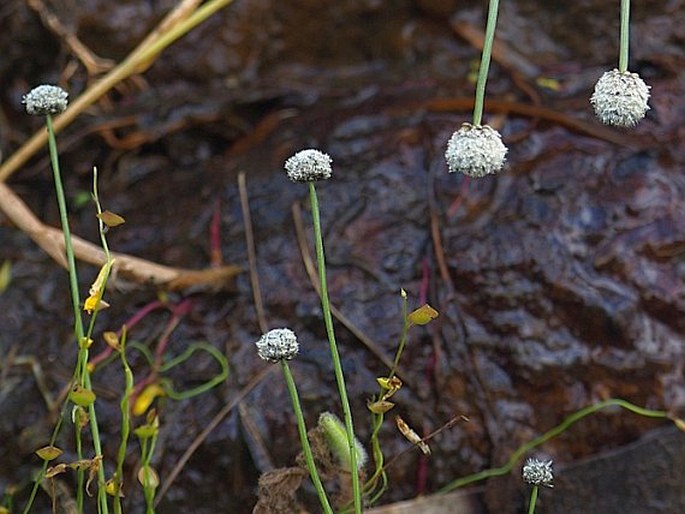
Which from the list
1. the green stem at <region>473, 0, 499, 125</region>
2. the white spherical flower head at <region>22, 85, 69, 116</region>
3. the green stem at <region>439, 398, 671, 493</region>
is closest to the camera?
the green stem at <region>473, 0, 499, 125</region>

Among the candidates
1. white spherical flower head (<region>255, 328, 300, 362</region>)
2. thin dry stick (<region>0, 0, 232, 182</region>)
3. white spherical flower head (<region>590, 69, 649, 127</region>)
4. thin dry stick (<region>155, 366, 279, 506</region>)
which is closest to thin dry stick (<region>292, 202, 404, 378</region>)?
thin dry stick (<region>155, 366, 279, 506</region>)

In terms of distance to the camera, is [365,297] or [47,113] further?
[365,297]

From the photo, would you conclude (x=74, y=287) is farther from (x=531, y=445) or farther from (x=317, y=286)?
(x=531, y=445)

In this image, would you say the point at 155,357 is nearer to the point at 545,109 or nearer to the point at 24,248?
the point at 24,248

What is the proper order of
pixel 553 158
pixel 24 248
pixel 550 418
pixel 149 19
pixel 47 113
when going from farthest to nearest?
pixel 149 19 < pixel 24 248 < pixel 553 158 < pixel 550 418 < pixel 47 113

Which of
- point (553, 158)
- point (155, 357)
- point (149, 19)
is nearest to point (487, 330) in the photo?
point (553, 158)

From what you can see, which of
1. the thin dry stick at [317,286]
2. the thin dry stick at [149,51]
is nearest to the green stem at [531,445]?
the thin dry stick at [317,286]

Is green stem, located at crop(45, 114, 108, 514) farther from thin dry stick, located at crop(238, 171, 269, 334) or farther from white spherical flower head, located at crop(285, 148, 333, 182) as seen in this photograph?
thin dry stick, located at crop(238, 171, 269, 334)

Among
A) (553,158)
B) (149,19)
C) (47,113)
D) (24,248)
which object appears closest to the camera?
(47,113)
